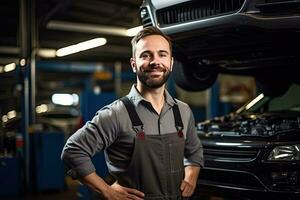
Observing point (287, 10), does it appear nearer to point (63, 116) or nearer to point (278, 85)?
point (278, 85)

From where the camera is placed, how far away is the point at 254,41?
115 inches

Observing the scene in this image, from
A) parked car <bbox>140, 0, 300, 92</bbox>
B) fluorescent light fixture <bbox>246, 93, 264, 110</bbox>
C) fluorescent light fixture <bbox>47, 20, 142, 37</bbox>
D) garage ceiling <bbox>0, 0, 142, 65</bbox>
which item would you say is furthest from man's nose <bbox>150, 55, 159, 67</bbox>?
fluorescent light fixture <bbox>47, 20, 142, 37</bbox>

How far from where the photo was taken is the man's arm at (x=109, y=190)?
5.29ft

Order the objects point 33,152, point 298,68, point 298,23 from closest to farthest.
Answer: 1. point 298,23
2. point 298,68
3. point 33,152

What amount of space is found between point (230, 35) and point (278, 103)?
1.20 meters

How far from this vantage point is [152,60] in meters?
1.73

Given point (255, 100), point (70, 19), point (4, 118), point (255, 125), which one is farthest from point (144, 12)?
point (70, 19)

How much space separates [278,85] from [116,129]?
8.74ft

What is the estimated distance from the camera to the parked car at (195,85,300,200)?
8.14ft

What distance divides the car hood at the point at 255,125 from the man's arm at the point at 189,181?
0.95 metres

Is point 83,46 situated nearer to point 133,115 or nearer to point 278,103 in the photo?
point 278,103

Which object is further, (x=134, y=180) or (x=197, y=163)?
(x=197, y=163)

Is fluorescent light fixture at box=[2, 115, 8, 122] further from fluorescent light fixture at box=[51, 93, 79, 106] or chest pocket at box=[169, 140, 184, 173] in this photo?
fluorescent light fixture at box=[51, 93, 79, 106]

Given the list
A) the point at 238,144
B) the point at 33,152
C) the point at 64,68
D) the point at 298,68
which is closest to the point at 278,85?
the point at 298,68
